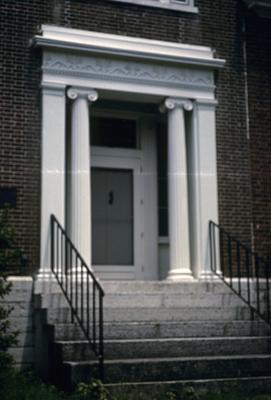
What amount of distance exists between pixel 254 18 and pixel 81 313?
6.43 m

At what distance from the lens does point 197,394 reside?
7559mm

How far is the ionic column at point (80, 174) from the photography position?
10.3 m

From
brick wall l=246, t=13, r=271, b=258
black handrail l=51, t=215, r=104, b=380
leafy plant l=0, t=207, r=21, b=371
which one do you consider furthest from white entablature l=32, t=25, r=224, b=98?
leafy plant l=0, t=207, r=21, b=371

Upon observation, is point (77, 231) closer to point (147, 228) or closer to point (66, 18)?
point (147, 228)

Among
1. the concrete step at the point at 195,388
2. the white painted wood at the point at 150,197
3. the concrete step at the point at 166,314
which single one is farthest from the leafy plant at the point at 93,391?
the white painted wood at the point at 150,197

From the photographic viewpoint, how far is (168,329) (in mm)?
8859

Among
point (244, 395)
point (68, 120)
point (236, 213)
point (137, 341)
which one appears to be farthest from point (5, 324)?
point (236, 213)

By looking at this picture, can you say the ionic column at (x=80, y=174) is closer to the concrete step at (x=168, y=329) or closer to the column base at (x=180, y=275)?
the column base at (x=180, y=275)

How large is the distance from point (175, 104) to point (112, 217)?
2129mm

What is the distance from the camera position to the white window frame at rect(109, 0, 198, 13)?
11.4m

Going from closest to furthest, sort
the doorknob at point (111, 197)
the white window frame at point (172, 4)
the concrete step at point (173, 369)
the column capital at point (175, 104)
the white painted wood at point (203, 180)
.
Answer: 1. the concrete step at point (173, 369)
2. the white painted wood at point (203, 180)
3. the column capital at point (175, 104)
4. the white window frame at point (172, 4)
5. the doorknob at point (111, 197)

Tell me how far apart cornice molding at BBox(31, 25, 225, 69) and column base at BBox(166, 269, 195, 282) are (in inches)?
129

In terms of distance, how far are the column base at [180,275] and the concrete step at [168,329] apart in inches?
61.2

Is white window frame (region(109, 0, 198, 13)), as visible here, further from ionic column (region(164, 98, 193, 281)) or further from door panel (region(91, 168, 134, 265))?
door panel (region(91, 168, 134, 265))
